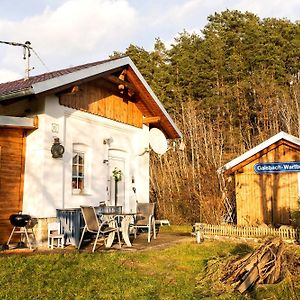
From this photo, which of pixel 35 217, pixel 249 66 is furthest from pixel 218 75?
pixel 35 217

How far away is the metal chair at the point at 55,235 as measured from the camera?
8.53 meters

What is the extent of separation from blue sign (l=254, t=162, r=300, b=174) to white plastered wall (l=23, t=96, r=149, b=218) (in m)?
4.11

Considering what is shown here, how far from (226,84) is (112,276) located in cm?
2170

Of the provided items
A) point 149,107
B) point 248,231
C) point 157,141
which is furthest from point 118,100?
point 248,231

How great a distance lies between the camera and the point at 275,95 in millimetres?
24656

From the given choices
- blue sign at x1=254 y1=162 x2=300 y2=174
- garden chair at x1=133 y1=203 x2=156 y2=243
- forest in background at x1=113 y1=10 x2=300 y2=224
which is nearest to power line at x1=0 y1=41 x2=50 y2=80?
garden chair at x1=133 y1=203 x2=156 y2=243

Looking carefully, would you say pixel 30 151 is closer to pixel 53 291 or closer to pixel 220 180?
pixel 53 291

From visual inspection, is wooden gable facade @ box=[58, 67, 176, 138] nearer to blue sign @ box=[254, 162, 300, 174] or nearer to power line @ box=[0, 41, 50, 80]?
power line @ box=[0, 41, 50, 80]

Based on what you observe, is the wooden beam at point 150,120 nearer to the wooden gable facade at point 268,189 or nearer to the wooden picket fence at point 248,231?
the wooden gable facade at point 268,189

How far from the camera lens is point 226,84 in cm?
2612

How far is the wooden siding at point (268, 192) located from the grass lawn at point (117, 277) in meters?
5.30

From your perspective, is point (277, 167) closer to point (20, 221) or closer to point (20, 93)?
point (20, 221)

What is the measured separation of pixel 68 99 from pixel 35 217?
115 inches

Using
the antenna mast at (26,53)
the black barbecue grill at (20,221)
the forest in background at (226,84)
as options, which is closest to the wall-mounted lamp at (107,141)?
the antenna mast at (26,53)
